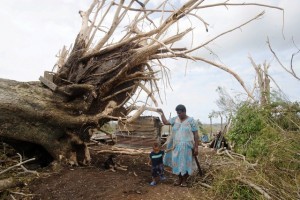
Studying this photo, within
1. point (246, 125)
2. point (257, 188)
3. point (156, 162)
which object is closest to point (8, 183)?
point (156, 162)

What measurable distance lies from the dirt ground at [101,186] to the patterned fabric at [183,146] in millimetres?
286

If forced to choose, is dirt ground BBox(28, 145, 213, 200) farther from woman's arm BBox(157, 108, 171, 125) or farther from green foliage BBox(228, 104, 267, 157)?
green foliage BBox(228, 104, 267, 157)

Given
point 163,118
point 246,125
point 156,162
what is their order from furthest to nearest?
point 246,125 → point 163,118 → point 156,162

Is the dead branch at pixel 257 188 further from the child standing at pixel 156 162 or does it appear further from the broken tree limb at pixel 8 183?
the broken tree limb at pixel 8 183

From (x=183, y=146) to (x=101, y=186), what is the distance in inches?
53.3

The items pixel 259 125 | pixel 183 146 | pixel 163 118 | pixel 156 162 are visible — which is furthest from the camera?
pixel 259 125

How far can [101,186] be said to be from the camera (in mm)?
5371

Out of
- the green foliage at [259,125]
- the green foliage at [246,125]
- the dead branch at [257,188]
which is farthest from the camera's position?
the green foliage at [246,125]

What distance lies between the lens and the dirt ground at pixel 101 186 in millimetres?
5086

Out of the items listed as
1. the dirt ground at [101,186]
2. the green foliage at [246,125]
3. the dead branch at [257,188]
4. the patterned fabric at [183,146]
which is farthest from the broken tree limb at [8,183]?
the green foliage at [246,125]

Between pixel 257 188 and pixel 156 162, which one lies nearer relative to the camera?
pixel 257 188

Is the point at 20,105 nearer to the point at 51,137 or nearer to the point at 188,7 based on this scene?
the point at 51,137

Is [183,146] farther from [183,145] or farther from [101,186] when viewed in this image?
[101,186]

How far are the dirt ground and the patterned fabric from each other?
286 millimetres
